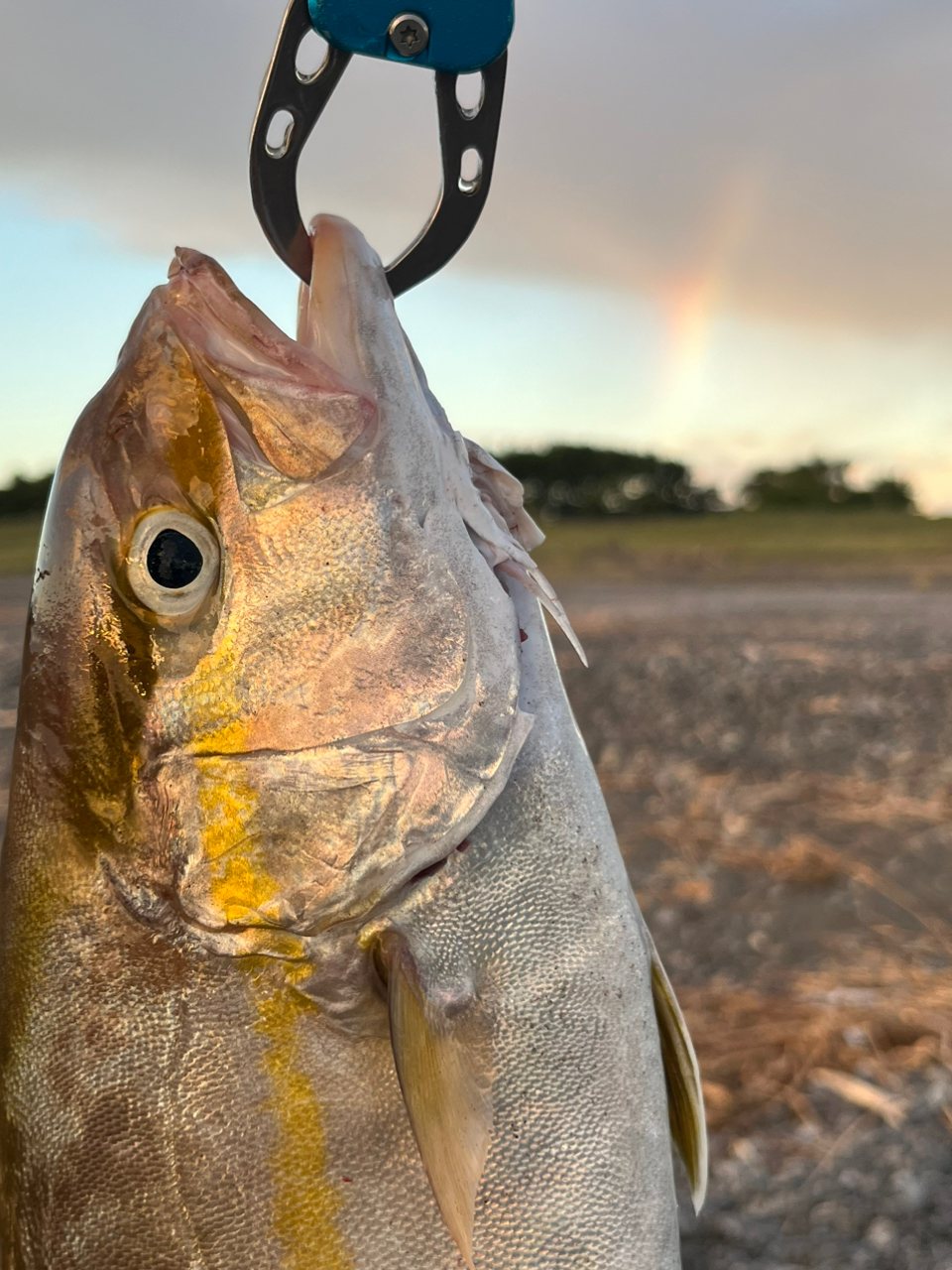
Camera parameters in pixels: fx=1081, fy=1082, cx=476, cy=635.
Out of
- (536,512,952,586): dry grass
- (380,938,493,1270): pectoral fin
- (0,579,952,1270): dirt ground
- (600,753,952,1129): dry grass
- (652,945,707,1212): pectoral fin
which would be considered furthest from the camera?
(536,512,952,586): dry grass

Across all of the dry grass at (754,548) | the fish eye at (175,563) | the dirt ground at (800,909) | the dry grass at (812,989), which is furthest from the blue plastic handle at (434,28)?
the dry grass at (754,548)

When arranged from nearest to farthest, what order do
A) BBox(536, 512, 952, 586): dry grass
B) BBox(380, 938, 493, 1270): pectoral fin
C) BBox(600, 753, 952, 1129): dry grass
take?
BBox(380, 938, 493, 1270): pectoral fin, BBox(600, 753, 952, 1129): dry grass, BBox(536, 512, 952, 586): dry grass

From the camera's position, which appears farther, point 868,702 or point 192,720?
point 868,702

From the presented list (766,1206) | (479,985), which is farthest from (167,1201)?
(766,1206)

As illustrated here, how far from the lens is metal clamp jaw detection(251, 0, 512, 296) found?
1.38 meters

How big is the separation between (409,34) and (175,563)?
0.74 meters

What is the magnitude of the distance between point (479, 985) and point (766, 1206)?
2.68m

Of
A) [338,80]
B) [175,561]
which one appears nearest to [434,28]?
[338,80]

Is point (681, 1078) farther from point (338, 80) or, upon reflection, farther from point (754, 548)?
point (754, 548)

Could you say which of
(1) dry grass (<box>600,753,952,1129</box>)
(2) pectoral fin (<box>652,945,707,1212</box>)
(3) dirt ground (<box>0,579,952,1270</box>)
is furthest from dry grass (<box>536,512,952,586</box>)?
(2) pectoral fin (<box>652,945,707,1212</box>)

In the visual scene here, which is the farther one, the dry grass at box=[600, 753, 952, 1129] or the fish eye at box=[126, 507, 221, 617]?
the dry grass at box=[600, 753, 952, 1129]

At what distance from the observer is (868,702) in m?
9.79

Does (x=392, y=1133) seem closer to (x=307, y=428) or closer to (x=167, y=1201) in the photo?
(x=167, y=1201)

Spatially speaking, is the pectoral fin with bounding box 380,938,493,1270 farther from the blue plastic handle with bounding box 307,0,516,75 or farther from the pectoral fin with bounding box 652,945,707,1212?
the blue plastic handle with bounding box 307,0,516,75
